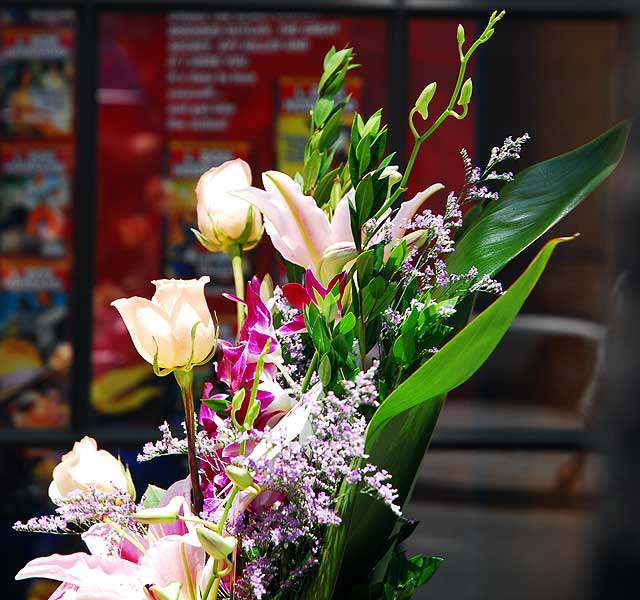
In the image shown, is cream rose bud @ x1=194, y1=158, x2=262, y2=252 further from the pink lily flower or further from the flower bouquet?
the pink lily flower

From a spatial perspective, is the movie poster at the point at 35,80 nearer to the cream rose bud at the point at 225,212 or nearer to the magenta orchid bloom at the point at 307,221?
the cream rose bud at the point at 225,212

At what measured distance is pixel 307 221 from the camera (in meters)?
0.77

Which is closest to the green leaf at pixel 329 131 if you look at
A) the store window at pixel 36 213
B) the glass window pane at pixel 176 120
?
the glass window pane at pixel 176 120

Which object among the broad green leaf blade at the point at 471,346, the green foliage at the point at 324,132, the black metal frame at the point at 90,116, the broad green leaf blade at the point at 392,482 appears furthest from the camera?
the black metal frame at the point at 90,116

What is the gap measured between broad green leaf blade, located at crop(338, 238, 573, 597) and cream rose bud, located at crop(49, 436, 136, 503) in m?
0.19

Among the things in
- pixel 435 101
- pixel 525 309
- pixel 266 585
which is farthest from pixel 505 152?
pixel 525 309

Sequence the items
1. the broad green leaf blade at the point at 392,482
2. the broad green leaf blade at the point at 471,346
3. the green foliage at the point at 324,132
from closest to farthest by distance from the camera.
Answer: the broad green leaf blade at the point at 471,346 → the broad green leaf blade at the point at 392,482 → the green foliage at the point at 324,132

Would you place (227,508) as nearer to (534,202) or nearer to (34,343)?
(534,202)

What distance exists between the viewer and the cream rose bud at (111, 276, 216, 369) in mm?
728

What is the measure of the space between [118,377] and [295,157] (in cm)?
107

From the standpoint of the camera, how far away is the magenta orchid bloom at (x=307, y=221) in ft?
2.49

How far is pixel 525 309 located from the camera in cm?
391

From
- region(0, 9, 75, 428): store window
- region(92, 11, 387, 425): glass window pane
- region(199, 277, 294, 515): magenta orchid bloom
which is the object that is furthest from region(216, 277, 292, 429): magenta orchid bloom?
region(0, 9, 75, 428): store window

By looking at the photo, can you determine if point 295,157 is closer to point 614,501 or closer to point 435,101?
point 435,101
